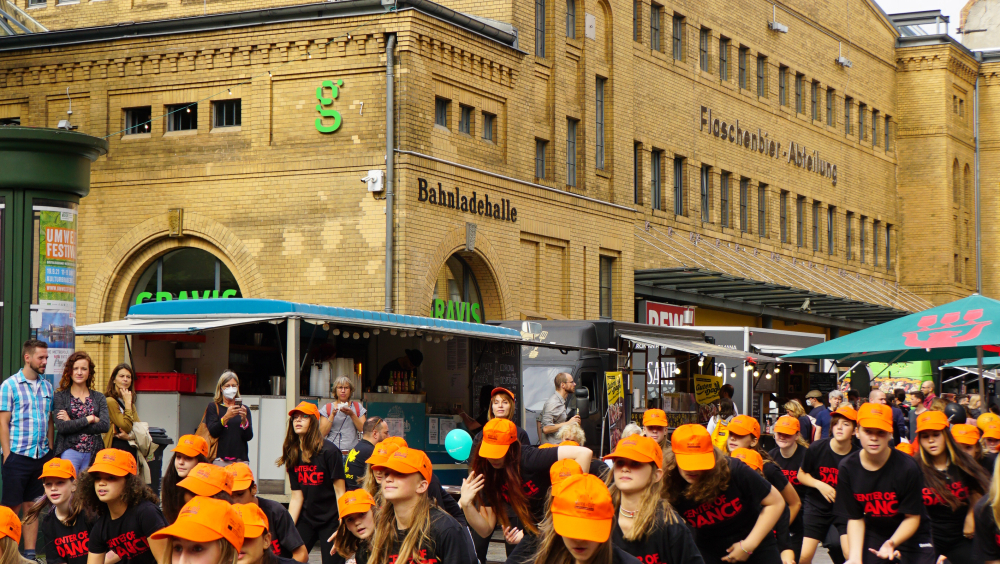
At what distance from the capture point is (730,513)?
7625 mm

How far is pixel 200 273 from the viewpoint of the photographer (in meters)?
25.6

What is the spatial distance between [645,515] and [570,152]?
24082 mm

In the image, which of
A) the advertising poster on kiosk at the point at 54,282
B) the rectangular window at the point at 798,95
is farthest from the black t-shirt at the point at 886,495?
the rectangular window at the point at 798,95

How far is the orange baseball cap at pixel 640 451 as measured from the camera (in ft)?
20.5

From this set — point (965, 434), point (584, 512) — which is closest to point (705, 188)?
point (965, 434)

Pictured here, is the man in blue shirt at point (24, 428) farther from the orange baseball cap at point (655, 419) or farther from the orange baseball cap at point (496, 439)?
the orange baseball cap at point (655, 419)

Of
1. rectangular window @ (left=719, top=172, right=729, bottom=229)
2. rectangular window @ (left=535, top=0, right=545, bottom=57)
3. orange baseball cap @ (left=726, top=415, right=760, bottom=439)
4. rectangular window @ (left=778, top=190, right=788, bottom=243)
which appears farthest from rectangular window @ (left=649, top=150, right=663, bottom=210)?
orange baseball cap @ (left=726, top=415, right=760, bottom=439)

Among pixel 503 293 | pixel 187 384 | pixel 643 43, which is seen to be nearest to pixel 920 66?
pixel 643 43

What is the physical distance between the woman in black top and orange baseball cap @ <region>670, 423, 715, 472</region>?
5.86 metres

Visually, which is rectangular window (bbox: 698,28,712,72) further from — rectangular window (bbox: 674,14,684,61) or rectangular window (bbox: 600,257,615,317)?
rectangular window (bbox: 600,257,615,317)

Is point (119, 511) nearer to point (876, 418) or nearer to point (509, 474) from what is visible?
point (509, 474)

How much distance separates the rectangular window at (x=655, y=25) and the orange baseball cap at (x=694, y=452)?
2763cm

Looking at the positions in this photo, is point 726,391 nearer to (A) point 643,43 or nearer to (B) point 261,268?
(B) point 261,268

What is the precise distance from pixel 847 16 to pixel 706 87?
12113mm
